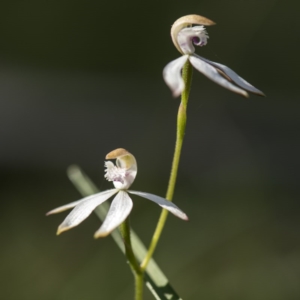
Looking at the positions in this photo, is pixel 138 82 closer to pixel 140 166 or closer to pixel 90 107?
pixel 90 107

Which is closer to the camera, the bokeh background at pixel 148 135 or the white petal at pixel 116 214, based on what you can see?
the white petal at pixel 116 214

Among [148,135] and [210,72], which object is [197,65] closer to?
[210,72]

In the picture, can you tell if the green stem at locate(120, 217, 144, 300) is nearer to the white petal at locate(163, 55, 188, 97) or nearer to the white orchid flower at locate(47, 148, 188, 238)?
the white orchid flower at locate(47, 148, 188, 238)

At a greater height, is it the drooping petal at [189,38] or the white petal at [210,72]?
the drooping petal at [189,38]

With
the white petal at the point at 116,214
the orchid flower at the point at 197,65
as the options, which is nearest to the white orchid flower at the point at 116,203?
the white petal at the point at 116,214

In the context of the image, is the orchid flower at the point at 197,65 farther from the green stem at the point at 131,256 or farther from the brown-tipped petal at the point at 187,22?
the green stem at the point at 131,256

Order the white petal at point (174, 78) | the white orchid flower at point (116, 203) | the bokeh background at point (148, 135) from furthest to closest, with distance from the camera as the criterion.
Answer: the bokeh background at point (148, 135) → the white orchid flower at point (116, 203) → the white petal at point (174, 78)

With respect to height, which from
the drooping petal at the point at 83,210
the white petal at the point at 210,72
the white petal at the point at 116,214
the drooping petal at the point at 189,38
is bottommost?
the white petal at the point at 116,214
